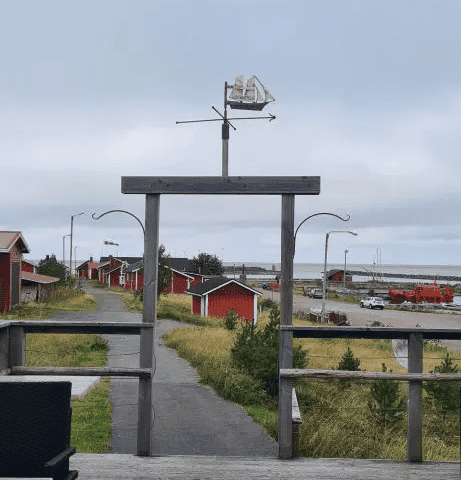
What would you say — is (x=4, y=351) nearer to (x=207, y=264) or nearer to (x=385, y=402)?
(x=385, y=402)

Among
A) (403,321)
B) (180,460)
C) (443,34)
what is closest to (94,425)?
(180,460)

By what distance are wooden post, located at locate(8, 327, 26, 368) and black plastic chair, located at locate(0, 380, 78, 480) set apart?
1667 mm

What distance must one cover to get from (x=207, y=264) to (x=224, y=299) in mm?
35168

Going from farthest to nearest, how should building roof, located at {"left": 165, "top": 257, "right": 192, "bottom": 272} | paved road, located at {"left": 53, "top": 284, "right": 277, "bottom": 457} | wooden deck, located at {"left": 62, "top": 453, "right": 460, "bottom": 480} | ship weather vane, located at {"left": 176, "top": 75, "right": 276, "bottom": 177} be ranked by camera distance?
building roof, located at {"left": 165, "top": 257, "right": 192, "bottom": 272}
paved road, located at {"left": 53, "top": 284, "right": 277, "bottom": 457}
ship weather vane, located at {"left": 176, "top": 75, "right": 276, "bottom": 177}
wooden deck, located at {"left": 62, "top": 453, "right": 460, "bottom": 480}

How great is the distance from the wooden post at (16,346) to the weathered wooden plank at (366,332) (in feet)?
7.14

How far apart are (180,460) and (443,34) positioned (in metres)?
6.61

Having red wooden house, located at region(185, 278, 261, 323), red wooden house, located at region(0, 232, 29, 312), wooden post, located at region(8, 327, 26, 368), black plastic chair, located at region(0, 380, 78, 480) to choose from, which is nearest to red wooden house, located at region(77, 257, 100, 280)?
red wooden house, located at region(185, 278, 261, 323)

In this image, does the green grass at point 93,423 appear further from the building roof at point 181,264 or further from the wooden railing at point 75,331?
the building roof at point 181,264

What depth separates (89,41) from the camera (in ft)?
26.7

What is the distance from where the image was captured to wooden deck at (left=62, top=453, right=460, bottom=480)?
12.8 feet

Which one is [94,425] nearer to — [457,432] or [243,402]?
[243,402]

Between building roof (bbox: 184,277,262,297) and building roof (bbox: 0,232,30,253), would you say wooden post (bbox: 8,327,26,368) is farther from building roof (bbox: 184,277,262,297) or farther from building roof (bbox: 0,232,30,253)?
building roof (bbox: 184,277,262,297)

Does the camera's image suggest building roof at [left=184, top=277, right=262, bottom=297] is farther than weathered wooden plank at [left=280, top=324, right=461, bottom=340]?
Yes

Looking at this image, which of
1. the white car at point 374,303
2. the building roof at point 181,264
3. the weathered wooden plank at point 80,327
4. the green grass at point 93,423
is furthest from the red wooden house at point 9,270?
the building roof at point 181,264
